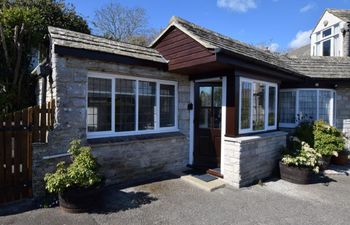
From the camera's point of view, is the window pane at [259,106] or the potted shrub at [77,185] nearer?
the potted shrub at [77,185]

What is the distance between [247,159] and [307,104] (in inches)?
187

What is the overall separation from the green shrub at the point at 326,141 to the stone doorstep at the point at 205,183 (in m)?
3.98

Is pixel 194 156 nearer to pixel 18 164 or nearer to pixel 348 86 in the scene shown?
pixel 18 164

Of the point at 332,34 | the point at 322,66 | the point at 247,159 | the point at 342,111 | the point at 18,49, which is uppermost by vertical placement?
the point at 332,34

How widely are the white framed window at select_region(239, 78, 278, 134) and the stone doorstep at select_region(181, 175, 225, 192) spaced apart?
1505mm

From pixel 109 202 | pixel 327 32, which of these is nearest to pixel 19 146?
pixel 109 202

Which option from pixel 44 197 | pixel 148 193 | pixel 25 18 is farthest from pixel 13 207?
pixel 25 18

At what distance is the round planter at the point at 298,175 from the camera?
6.66m

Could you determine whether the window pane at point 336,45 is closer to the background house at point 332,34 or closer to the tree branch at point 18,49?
the background house at point 332,34

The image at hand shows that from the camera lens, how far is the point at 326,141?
802cm

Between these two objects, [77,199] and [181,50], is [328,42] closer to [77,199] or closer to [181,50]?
[181,50]

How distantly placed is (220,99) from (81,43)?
4041 mm

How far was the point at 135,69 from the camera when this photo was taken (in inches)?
250

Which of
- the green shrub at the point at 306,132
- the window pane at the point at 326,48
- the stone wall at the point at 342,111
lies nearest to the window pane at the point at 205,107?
the green shrub at the point at 306,132
